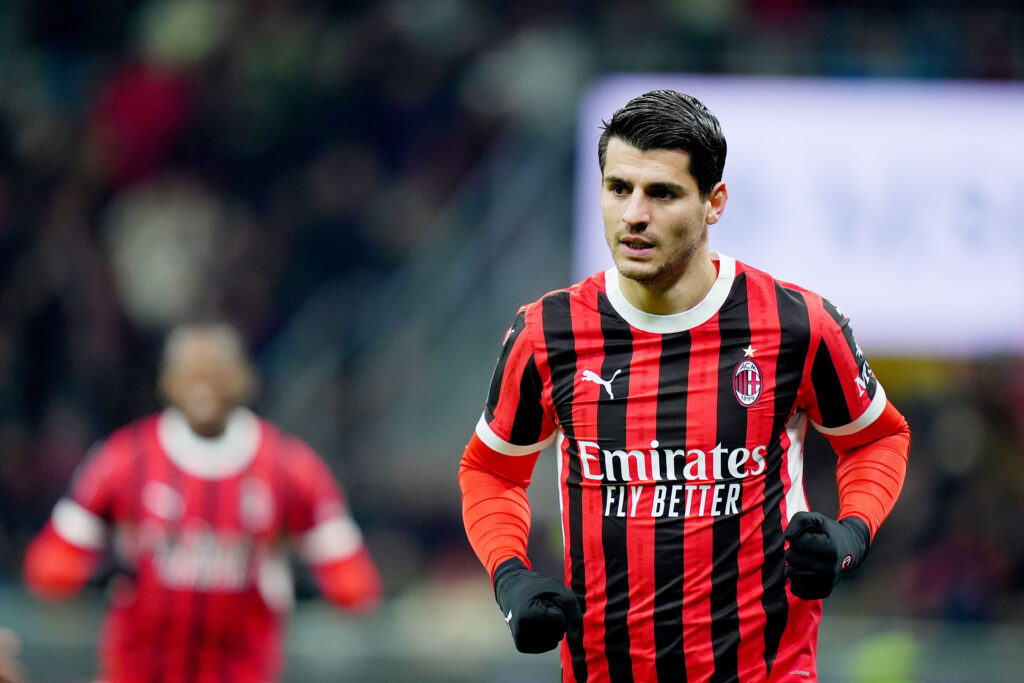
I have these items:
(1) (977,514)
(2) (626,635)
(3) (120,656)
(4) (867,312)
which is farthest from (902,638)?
(2) (626,635)

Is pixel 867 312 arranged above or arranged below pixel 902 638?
above

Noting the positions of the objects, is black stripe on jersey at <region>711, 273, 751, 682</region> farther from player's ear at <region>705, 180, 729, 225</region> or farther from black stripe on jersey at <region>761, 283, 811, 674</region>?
player's ear at <region>705, 180, 729, 225</region>

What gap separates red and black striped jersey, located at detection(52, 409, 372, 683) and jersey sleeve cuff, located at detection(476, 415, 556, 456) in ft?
7.62

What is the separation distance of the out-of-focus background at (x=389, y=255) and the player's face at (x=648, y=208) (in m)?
4.91

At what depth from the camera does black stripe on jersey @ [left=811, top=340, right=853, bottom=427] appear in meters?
3.24

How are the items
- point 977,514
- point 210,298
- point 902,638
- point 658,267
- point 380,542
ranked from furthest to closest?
point 210,298, point 380,542, point 977,514, point 902,638, point 658,267

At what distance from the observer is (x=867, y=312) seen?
9.05 meters

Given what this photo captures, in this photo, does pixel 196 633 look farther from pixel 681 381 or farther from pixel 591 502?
pixel 681 381

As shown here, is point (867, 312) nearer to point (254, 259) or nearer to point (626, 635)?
point (254, 259)

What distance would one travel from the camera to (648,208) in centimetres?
308

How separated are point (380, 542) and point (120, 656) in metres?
3.57

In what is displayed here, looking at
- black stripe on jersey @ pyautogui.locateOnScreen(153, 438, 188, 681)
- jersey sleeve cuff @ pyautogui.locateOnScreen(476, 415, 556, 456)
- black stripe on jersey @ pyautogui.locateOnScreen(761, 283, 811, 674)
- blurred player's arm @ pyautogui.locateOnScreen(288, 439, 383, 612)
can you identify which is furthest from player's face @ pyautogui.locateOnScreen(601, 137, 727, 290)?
black stripe on jersey @ pyautogui.locateOnScreen(153, 438, 188, 681)

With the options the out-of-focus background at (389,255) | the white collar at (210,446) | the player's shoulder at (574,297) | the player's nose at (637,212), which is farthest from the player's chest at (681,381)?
the out-of-focus background at (389,255)

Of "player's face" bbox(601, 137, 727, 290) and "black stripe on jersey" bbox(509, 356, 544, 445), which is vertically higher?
"player's face" bbox(601, 137, 727, 290)
